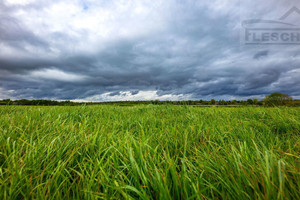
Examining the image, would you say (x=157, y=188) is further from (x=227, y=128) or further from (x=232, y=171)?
(x=227, y=128)

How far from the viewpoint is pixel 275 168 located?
3.67ft

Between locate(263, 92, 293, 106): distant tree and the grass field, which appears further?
locate(263, 92, 293, 106): distant tree

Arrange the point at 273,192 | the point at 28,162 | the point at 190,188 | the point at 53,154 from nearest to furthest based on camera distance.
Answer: the point at 273,192 < the point at 190,188 < the point at 28,162 < the point at 53,154

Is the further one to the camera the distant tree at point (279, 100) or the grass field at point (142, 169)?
the distant tree at point (279, 100)

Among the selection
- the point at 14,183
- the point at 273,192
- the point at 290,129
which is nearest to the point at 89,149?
the point at 14,183

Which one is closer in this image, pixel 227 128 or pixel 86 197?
pixel 86 197

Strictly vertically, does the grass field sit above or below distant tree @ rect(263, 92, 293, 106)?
below

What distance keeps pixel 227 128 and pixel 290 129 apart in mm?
1715

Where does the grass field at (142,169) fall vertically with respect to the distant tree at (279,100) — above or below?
below

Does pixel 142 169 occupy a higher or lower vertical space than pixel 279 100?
lower

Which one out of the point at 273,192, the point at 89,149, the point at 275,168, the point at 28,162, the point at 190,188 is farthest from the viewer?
the point at 89,149

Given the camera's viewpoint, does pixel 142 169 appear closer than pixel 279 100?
Yes

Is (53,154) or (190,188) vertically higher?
(53,154)

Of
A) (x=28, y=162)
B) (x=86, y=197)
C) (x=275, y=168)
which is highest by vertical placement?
(x=275, y=168)
